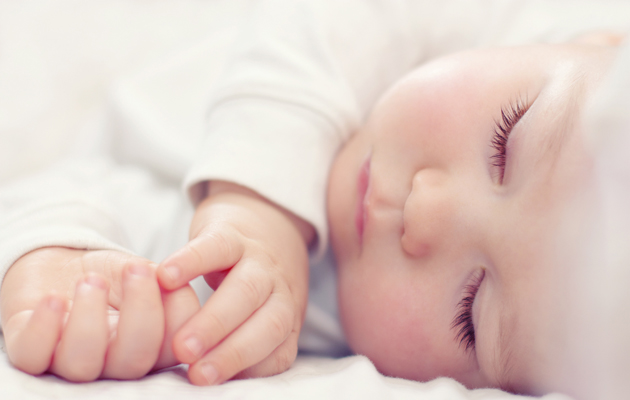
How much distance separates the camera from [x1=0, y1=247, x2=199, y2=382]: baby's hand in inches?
15.5

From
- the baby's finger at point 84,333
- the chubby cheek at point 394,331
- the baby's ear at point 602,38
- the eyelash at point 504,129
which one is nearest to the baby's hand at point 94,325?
the baby's finger at point 84,333

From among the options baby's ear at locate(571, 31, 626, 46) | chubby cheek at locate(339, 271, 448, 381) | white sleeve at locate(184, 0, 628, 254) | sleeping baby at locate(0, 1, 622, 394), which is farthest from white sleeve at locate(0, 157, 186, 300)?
baby's ear at locate(571, 31, 626, 46)

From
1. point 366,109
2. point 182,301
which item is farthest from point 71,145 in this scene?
point 182,301

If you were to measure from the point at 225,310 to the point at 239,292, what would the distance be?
0.03m

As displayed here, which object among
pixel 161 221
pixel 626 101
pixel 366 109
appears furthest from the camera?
pixel 366 109

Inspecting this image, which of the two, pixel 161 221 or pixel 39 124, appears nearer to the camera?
pixel 161 221

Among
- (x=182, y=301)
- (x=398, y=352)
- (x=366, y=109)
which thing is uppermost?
(x=366, y=109)

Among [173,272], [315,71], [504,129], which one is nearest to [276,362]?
[173,272]

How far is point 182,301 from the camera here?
0.46 metres

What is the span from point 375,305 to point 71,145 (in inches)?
31.8

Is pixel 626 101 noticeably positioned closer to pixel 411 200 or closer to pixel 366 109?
pixel 411 200

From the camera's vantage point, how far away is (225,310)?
1.56 ft

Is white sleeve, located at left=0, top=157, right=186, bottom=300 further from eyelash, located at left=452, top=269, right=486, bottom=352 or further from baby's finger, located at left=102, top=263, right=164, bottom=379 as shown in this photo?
eyelash, located at left=452, top=269, right=486, bottom=352

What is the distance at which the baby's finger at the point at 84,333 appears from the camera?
39 centimetres
